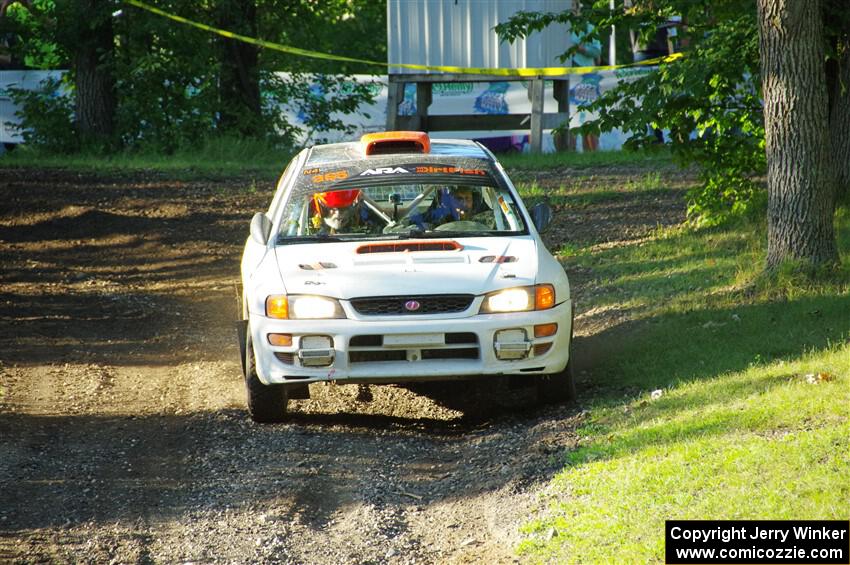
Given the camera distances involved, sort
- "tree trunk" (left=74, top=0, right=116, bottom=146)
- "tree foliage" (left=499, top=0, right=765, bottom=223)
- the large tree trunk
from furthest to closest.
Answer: "tree trunk" (left=74, top=0, right=116, bottom=146)
"tree foliage" (left=499, top=0, right=765, bottom=223)
the large tree trunk

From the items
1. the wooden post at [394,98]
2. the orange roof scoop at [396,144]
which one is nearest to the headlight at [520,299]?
the orange roof scoop at [396,144]

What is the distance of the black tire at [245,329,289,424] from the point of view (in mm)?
7703

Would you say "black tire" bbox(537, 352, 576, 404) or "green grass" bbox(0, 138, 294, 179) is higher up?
"green grass" bbox(0, 138, 294, 179)

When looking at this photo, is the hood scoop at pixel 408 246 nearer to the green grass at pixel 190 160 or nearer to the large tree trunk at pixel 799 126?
the large tree trunk at pixel 799 126

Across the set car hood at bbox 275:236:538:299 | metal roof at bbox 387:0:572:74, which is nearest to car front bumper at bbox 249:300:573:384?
car hood at bbox 275:236:538:299

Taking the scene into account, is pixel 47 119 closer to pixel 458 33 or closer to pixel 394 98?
pixel 394 98

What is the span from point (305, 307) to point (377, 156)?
192 cm

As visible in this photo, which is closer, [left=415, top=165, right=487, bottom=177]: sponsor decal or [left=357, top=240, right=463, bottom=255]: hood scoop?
[left=357, top=240, right=463, bottom=255]: hood scoop

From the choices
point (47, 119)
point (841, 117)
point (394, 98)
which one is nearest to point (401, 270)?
point (841, 117)

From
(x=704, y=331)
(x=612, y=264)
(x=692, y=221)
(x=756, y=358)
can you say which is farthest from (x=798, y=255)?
(x=692, y=221)

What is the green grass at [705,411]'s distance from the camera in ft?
17.9

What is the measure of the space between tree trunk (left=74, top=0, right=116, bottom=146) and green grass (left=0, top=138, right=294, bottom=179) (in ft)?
2.86

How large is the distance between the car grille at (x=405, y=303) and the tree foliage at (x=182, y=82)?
671 inches

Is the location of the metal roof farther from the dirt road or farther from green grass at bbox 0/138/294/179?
the dirt road
